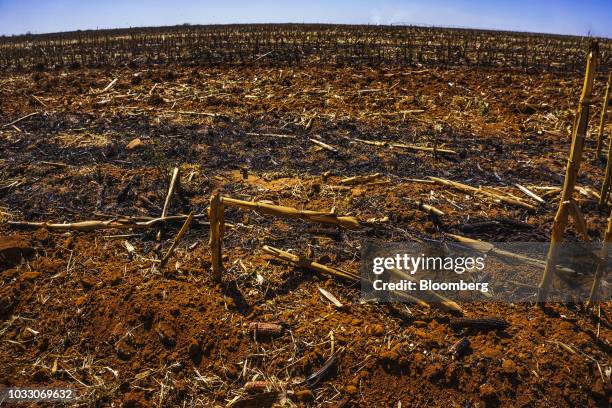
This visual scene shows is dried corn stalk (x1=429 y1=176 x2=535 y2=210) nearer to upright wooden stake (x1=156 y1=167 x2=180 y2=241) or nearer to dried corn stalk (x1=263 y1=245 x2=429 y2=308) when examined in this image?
dried corn stalk (x1=263 y1=245 x2=429 y2=308)

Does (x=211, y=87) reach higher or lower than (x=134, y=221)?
higher

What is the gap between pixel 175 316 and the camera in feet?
10.8

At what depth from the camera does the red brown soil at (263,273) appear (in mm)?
2848

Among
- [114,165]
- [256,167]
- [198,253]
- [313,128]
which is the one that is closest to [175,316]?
[198,253]

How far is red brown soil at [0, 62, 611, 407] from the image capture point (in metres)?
2.85

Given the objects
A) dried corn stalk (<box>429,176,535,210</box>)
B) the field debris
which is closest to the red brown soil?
the field debris

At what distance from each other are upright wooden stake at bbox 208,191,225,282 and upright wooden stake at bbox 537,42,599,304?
7.90 feet

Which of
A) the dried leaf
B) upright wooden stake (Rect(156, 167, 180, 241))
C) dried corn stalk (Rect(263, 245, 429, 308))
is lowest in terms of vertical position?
the dried leaf

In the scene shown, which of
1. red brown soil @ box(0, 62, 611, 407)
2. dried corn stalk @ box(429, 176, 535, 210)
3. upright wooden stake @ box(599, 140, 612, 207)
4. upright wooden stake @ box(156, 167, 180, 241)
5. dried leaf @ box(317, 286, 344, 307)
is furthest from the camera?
dried corn stalk @ box(429, 176, 535, 210)

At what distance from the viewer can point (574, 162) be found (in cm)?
282

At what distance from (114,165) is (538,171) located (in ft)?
17.5

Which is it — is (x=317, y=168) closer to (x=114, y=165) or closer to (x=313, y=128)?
(x=313, y=128)

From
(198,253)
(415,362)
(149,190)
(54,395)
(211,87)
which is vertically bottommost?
(54,395)

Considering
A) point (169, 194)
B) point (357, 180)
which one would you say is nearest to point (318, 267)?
point (357, 180)
